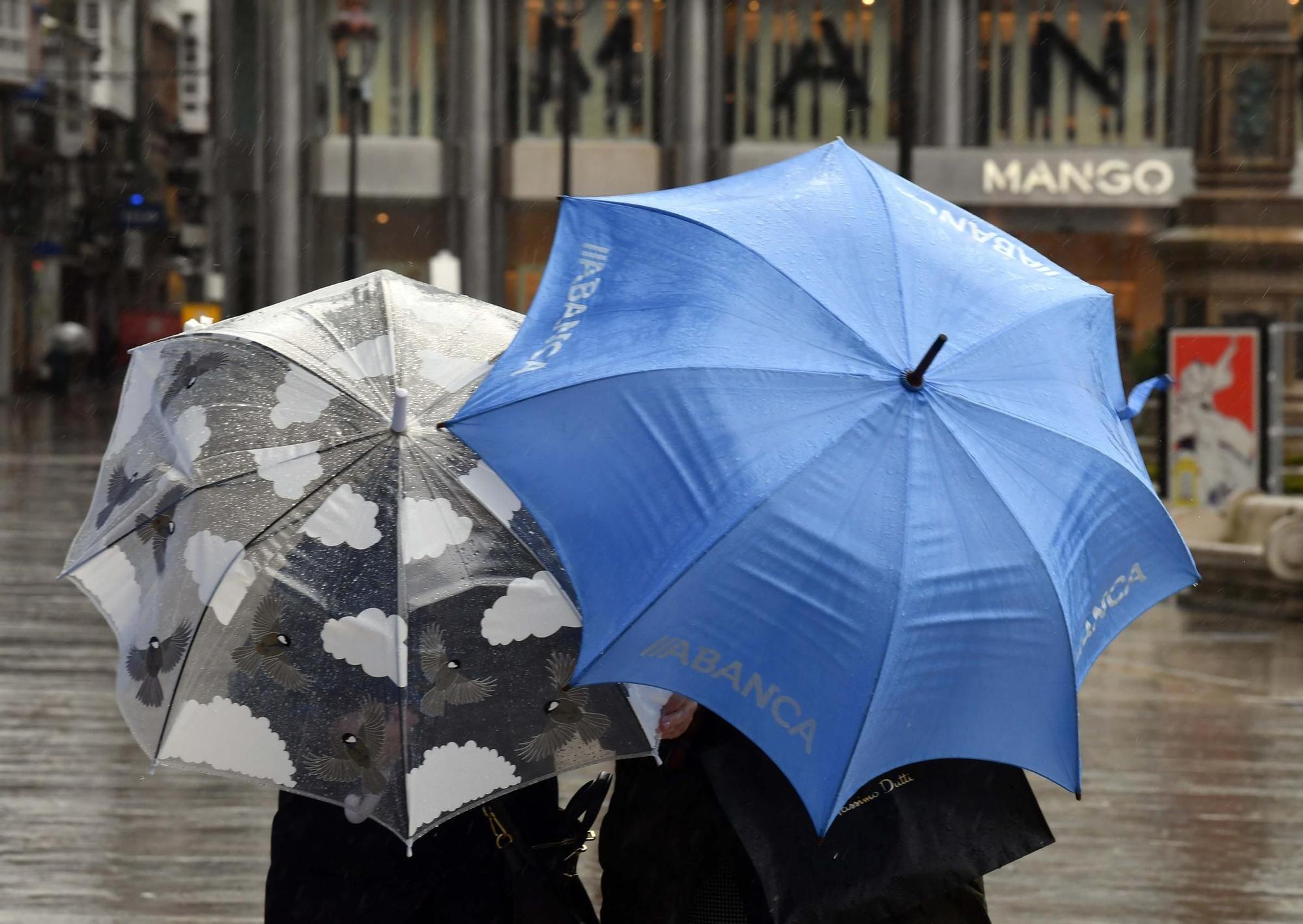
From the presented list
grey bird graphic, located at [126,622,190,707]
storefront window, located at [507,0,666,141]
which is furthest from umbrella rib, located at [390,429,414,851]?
storefront window, located at [507,0,666,141]

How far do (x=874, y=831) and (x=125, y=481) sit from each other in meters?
1.65

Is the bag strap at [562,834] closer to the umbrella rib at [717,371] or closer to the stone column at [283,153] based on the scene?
the umbrella rib at [717,371]

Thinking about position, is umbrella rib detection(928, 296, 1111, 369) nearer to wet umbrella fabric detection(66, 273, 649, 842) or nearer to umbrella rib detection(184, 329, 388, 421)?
wet umbrella fabric detection(66, 273, 649, 842)

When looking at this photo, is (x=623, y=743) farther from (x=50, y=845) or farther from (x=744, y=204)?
(x=50, y=845)

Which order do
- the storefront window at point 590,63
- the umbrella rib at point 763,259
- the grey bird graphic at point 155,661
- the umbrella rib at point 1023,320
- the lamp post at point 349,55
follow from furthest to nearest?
the storefront window at point 590,63 < the lamp post at point 349,55 < the grey bird graphic at point 155,661 < the umbrella rib at point 1023,320 < the umbrella rib at point 763,259

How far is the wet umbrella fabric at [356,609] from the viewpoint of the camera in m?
3.42

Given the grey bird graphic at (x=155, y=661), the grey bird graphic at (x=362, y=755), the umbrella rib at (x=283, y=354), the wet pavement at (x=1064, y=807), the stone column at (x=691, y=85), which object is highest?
the stone column at (x=691, y=85)

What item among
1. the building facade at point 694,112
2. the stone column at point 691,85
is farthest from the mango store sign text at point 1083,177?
the stone column at point 691,85

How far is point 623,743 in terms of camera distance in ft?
11.5

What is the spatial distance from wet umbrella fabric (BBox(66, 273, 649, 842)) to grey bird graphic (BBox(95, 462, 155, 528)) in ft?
0.42

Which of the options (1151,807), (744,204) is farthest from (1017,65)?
(744,204)

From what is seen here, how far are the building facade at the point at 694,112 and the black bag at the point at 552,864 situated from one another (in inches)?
1646

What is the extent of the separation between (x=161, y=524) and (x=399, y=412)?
59cm

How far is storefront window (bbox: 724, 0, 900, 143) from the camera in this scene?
152ft
